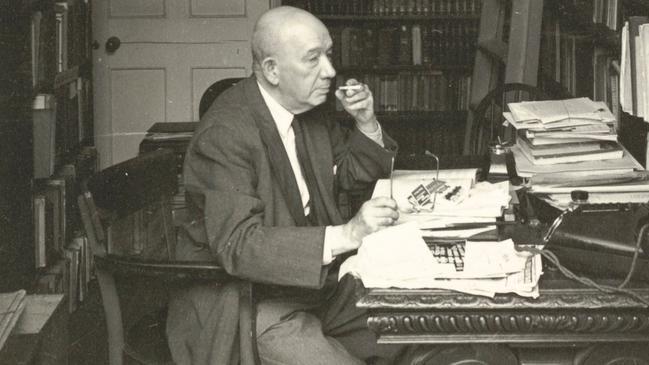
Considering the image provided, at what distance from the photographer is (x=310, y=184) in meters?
2.38

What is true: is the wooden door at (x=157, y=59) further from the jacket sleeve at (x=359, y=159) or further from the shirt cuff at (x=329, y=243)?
the shirt cuff at (x=329, y=243)

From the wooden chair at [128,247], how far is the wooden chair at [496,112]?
3.43 ft

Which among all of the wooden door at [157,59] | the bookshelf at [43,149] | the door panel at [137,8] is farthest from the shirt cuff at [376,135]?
the door panel at [137,8]

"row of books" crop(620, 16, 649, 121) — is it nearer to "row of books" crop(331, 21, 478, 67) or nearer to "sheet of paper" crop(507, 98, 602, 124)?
"sheet of paper" crop(507, 98, 602, 124)

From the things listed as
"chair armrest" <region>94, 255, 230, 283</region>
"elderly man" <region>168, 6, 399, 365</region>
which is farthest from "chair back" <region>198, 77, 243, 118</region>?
"chair armrest" <region>94, 255, 230, 283</region>

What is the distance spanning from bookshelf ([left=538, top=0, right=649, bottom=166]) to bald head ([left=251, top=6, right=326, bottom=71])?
34.0 inches

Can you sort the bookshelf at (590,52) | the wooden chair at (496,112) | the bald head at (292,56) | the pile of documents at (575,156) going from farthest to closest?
the wooden chair at (496,112)
the bookshelf at (590,52)
the bald head at (292,56)
the pile of documents at (575,156)

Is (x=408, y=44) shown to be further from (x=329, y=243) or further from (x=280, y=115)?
(x=329, y=243)

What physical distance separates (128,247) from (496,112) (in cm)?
224

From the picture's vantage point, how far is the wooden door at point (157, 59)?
4.89 metres

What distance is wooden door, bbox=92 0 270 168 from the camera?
4895mm

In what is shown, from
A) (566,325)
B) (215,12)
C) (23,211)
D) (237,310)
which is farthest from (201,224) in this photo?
(215,12)

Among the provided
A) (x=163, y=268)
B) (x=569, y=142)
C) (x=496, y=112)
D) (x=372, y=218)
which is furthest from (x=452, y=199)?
(x=496, y=112)

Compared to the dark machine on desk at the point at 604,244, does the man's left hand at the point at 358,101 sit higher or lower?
higher
